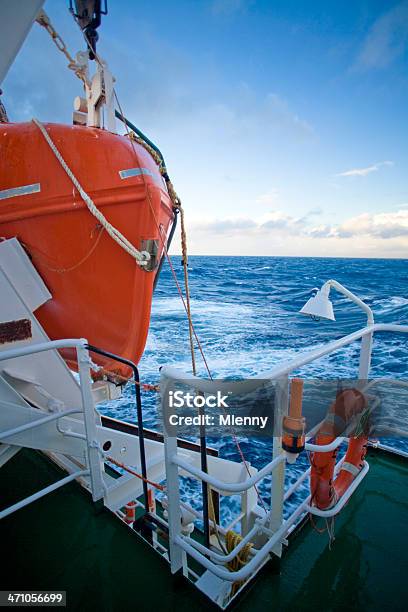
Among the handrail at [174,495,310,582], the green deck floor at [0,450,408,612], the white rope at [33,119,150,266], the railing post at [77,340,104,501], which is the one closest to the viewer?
the handrail at [174,495,310,582]

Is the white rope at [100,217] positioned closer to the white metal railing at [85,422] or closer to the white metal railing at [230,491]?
the white metal railing at [85,422]

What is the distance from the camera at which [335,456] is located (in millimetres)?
1790

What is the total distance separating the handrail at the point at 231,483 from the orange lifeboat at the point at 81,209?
193cm

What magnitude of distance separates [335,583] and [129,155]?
11.2ft

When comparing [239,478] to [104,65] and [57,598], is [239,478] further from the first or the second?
[104,65]

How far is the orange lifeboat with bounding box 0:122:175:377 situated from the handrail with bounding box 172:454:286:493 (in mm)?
1931

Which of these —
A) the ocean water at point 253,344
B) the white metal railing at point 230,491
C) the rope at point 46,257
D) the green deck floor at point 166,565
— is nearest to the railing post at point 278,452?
the white metal railing at point 230,491

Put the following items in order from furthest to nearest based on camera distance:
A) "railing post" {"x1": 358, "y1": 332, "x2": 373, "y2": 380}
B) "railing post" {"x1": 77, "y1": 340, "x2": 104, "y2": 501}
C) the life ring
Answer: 1. "railing post" {"x1": 358, "y1": 332, "x2": 373, "y2": 380}
2. "railing post" {"x1": 77, "y1": 340, "x2": 104, "y2": 501}
3. the life ring

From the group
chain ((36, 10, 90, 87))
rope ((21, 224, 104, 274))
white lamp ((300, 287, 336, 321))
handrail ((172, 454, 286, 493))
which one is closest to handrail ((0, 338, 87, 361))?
handrail ((172, 454, 286, 493))

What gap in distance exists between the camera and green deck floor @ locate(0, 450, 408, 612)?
1.47 m

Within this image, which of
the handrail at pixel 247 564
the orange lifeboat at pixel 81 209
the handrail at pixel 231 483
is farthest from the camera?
the orange lifeboat at pixel 81 209

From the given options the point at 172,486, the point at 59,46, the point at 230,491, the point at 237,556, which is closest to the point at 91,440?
the point at 172,486

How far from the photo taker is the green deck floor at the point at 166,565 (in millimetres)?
1474

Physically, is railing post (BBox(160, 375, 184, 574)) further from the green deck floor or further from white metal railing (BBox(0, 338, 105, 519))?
white metal railing (BBox(0, 338, 105, 519))
